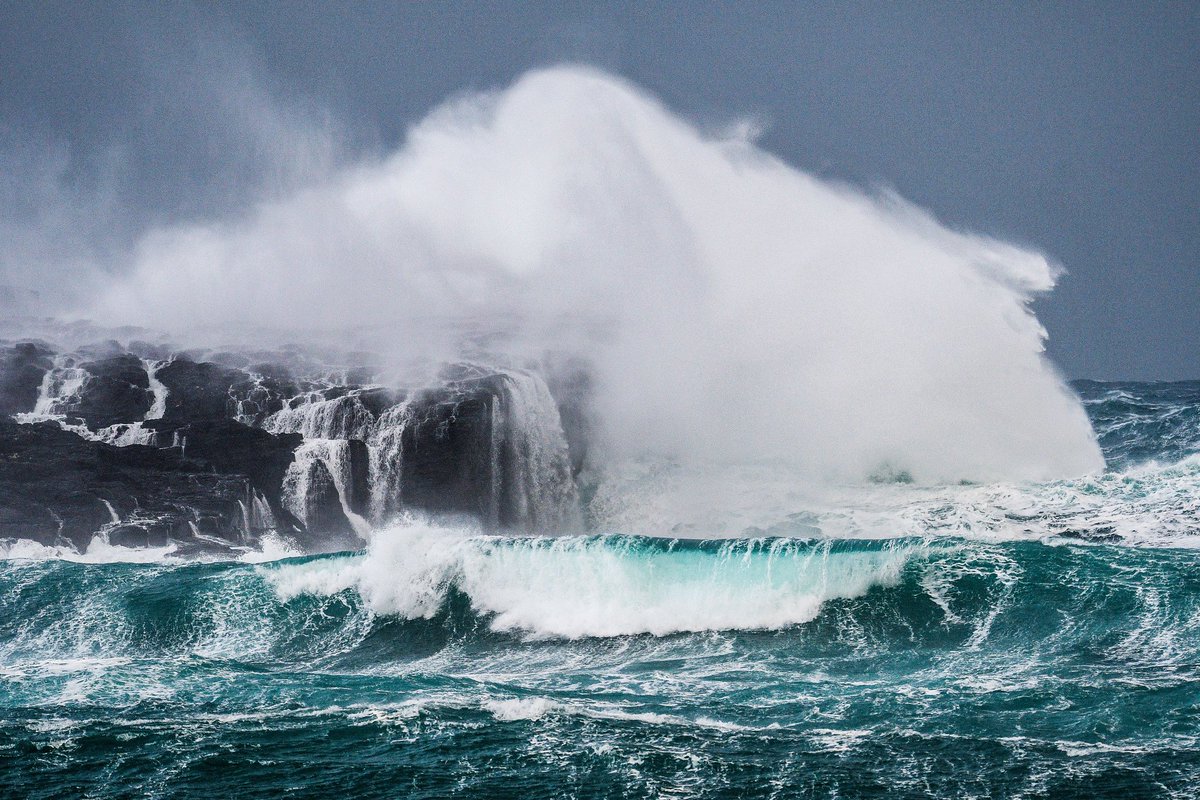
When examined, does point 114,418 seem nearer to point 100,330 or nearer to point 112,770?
point 100,330

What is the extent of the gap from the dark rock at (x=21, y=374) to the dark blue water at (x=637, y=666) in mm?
12563

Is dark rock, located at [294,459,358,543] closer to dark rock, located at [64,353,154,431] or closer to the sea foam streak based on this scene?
dark rock, located at [64,353,154,431]

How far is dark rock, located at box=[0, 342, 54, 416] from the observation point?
39906 millimetres

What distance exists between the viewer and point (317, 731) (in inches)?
646

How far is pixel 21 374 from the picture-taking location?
4116cm

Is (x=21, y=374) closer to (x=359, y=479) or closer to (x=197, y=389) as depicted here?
Result: (x=197, y=389)

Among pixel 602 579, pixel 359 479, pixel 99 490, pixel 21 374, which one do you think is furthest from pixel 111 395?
pixel 602 579

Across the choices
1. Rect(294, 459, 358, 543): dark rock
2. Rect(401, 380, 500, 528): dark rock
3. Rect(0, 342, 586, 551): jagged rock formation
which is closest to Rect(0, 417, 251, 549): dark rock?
Rect(0, 342, 586, 551): jagged rock formation

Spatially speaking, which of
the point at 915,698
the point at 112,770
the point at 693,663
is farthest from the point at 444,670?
the point at 915,698

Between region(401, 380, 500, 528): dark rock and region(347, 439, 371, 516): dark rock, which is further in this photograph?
region(401, 380, 500, 528): dark rock

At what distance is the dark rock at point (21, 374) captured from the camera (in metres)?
39.9

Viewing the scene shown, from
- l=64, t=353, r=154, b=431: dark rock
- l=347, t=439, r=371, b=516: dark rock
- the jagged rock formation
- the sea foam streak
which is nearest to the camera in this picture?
the sea foam streak

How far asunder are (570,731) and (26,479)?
91.3 ft

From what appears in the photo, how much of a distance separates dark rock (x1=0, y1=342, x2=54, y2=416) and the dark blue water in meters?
12.6
